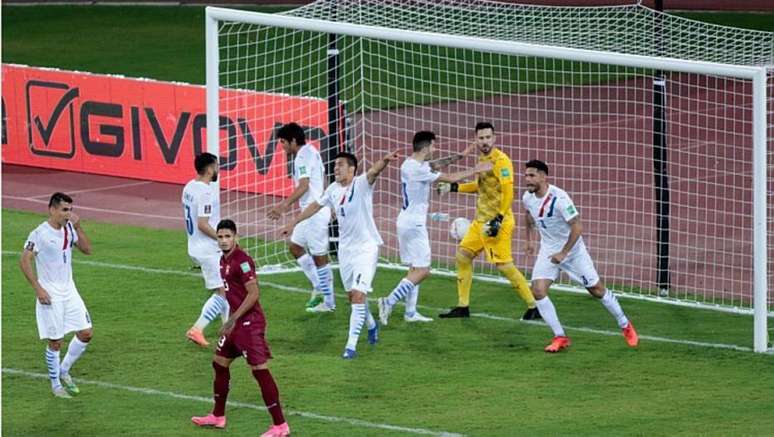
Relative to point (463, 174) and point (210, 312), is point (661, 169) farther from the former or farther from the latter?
point (210, 312)

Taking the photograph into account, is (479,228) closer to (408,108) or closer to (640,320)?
(640,320)

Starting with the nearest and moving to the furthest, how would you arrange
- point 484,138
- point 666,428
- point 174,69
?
1. point 666,428
2. point 484,138
3. point 174,69

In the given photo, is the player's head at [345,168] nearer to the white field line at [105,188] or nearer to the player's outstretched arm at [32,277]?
the player's outstretched arm at [32,277]

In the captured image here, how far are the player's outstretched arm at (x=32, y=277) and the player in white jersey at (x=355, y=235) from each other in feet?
8.75

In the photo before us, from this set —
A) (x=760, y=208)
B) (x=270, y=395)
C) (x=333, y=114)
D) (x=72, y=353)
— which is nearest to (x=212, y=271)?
(x=72, y=353)

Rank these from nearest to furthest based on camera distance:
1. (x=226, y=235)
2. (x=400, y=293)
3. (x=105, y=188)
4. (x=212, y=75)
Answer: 1. (x=226, y=235)
2. (x=400, y=293)
3. (x=212, y=75)
4. (x=105, y=188)

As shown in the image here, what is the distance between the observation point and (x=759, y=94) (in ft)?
47.0

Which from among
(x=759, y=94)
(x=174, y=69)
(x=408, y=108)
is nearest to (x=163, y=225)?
(x=408, y=108)

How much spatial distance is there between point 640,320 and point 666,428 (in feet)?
14.0

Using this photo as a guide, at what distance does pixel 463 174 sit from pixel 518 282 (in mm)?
1575

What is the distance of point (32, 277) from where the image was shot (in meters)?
12.8

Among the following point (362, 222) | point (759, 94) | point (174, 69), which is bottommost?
point (174, 69)

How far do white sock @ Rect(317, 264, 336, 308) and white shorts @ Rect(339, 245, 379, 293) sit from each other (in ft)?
4.87

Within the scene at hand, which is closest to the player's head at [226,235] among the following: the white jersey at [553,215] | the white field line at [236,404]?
the white field line at [236,404]
